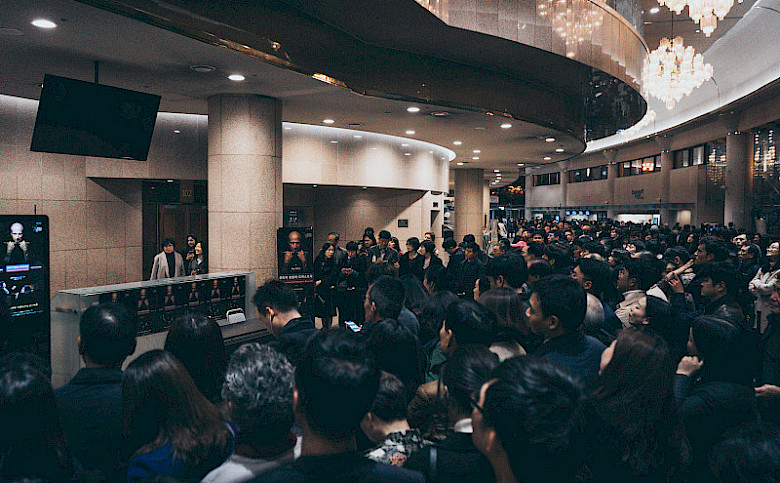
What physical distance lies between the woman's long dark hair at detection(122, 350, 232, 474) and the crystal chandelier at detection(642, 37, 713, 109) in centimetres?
1335

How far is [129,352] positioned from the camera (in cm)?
282

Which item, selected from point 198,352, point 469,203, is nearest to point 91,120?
point 198,352

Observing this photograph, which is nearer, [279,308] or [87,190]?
[279,308]

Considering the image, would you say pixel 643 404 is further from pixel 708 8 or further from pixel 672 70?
pixel 672 70

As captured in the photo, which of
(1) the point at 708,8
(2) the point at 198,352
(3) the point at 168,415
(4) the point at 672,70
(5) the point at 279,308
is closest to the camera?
(3) the point at 168,415

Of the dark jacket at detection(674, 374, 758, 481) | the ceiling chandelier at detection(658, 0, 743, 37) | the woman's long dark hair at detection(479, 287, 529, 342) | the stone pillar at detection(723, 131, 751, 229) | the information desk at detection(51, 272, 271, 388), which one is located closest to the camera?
the dark jacket at detection(674, 374, 758, 481)

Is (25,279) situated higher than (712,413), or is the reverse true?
(25,279)

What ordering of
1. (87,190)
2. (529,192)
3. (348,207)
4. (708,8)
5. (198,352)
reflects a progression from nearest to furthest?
(198,352) → (708,8) → (87,190) → (348,207) → (529,192)

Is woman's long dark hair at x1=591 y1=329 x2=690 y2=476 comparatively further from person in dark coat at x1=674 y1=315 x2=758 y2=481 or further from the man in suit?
the man in suit

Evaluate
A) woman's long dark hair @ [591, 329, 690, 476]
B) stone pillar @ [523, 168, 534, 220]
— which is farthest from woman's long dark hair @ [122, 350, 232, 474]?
stone pillar @ [523, 168, 534, 220]

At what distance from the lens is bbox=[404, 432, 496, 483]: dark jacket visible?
1737 millimetres

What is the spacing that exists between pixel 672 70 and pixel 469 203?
1003cm

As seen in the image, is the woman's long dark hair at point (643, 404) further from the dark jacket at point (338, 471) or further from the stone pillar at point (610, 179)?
the stone pillar at point (610, 179)

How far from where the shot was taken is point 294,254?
27.8ft
